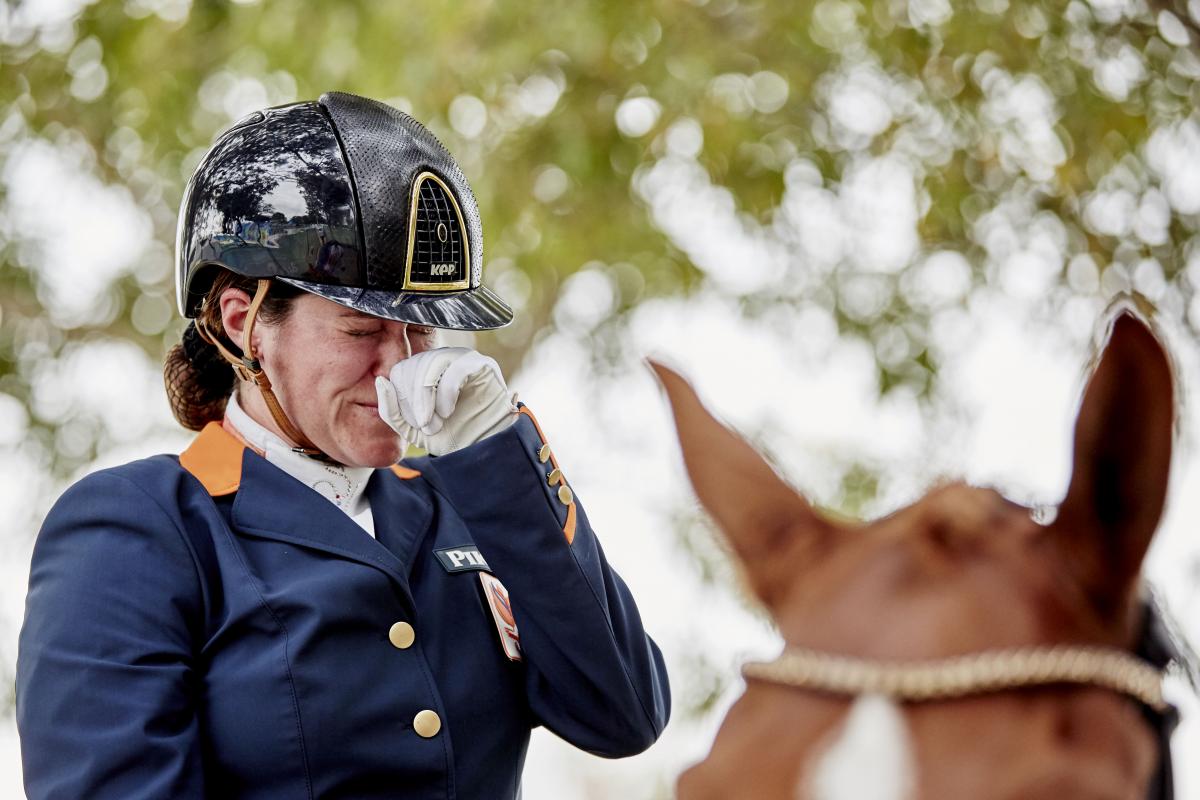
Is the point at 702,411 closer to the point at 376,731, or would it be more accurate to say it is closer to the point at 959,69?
the point at 376,731

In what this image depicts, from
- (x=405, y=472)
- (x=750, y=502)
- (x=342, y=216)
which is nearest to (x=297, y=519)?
(x=405, y=472)

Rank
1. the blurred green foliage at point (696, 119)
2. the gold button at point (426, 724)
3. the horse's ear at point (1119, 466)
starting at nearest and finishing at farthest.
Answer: the horse's ear at point (1119, 466) < the gold button at point (426, 724) < the blurred green foliage at point (696, 119)

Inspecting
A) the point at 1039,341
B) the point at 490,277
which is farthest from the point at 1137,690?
the point at 490,277

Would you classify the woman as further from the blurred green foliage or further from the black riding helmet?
the blurred green foliage

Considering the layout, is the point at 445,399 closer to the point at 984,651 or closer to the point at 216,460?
the point at 216,460

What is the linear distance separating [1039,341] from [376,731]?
10.6 feet

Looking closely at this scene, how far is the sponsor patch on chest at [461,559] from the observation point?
5.79ft

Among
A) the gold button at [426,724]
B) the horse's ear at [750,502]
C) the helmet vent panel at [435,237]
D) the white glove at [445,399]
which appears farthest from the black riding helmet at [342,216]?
the horse's ear at [750,502]

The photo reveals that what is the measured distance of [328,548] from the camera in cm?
164

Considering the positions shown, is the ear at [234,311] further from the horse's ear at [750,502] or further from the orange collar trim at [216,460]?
the horse's ear at [750,502]

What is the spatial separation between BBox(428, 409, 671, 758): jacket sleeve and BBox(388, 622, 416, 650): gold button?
12cm

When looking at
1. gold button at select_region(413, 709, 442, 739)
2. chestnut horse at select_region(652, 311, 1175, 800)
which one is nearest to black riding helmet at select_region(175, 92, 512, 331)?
gold button at select_region(413, 709, 442, 739)

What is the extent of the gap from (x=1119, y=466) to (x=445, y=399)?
1035 millimetres

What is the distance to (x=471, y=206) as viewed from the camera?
6.38 feet
